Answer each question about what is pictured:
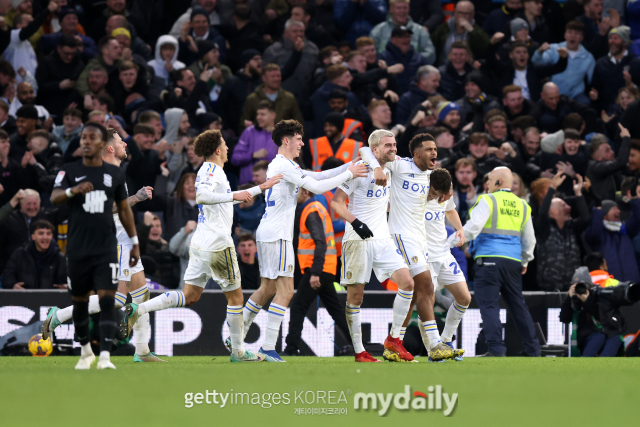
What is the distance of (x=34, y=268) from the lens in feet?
42.2

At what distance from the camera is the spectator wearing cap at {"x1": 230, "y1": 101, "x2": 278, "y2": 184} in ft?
47.9

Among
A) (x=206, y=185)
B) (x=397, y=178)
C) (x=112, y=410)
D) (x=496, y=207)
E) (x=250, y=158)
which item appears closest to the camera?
(x=112, y=410)

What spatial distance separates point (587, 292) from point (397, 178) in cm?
363

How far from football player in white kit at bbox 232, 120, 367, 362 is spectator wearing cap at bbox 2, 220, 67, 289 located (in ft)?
14.4

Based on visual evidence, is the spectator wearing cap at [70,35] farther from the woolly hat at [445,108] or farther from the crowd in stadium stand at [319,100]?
the woolly hat at [445,108]

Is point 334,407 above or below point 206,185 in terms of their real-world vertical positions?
below

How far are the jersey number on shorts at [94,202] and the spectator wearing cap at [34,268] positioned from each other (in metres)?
5.48

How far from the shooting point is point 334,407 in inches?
247

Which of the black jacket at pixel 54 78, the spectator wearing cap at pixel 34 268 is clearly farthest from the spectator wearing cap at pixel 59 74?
the spectator wearing cap at pixel 34 268

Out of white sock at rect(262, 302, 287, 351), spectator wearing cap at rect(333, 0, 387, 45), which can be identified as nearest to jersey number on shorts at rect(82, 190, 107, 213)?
white sock at rect(262, 302, 287, 351)

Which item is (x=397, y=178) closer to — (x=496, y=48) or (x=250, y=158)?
(x=250, y=158)

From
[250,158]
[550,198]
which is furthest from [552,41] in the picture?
[250,158]

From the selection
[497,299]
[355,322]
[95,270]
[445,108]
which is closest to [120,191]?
[95,270]

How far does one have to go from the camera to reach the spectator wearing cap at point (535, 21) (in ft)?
58.6
